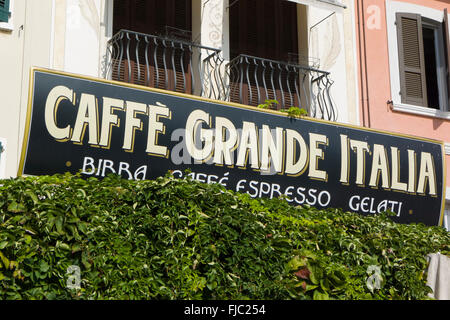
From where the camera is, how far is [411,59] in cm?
1248

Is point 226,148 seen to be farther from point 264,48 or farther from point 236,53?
point 264,48

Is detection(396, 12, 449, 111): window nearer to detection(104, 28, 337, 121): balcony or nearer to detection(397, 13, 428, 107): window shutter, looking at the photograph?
detection(397, 13, 428, 107): window shutter

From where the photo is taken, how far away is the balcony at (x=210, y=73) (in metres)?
10.2

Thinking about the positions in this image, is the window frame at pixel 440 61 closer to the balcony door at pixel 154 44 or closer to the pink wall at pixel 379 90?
the pink wall at pixel 379 90

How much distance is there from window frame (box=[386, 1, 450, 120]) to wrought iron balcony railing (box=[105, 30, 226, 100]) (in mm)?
3207

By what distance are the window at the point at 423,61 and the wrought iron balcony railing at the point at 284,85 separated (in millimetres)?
1548

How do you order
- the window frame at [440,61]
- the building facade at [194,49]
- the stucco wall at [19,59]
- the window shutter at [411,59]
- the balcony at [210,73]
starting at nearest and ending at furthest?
the stucco wall at [19,59] → the building facade at [194,49] → the balcony at [210,73] → the window shutter at [411,59] → the window frame at [440,61]

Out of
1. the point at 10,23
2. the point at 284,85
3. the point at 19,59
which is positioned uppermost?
the point at 10,23

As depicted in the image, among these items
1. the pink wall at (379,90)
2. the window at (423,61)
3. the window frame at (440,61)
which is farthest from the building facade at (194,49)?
the window frame at (440,61)

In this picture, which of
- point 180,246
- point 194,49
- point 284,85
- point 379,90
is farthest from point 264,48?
point 180,246

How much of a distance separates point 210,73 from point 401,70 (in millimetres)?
3657

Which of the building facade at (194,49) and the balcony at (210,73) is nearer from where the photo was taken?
the building facade at (194,49)

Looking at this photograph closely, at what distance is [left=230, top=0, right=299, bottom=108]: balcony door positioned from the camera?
1130 centimetres

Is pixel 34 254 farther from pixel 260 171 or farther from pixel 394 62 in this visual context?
pixel 394 62
